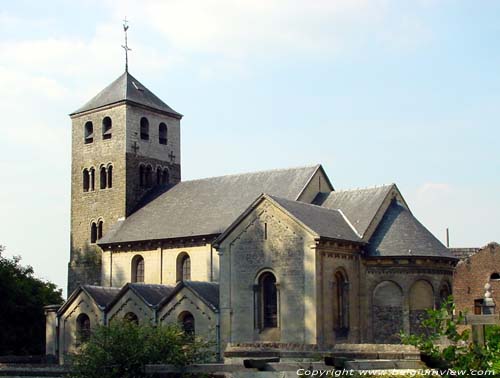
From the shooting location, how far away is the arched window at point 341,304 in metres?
35.6

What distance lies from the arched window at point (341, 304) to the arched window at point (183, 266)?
9.87 m

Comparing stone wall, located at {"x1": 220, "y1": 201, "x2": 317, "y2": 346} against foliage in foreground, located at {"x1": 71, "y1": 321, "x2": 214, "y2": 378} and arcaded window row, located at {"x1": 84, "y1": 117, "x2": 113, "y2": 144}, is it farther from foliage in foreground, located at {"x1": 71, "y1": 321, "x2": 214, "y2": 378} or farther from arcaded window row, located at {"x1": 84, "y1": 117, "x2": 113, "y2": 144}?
arcaded window row, located at {"x1": 84, "y1": 117, "x2": 113, "y2": 144}

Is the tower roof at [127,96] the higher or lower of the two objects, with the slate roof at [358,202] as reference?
higher

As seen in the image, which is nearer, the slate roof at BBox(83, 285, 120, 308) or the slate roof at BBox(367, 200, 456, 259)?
the slate roof at BBox(367, 200, 456, 259)

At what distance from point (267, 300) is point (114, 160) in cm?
1843

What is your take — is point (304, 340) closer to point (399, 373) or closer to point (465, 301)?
point (465, 301)

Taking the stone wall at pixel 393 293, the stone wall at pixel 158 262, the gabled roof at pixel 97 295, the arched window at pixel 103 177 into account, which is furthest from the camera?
the arched window at pixel 103 177

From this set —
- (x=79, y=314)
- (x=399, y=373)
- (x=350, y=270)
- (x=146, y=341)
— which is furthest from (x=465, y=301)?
(x=399, y=373)

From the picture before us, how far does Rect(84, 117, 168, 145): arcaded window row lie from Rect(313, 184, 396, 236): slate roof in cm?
1416

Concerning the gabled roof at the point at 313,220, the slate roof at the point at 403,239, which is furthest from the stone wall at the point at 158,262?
the slate roof at the point at 403,239

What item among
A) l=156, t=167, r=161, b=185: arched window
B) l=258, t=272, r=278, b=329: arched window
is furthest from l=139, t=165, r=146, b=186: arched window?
l=258, t=272, r=278, b=329: arched window

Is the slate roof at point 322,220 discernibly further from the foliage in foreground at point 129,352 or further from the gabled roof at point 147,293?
the foliage in foreground at point 129,352

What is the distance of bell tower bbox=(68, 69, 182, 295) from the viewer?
1941 inches

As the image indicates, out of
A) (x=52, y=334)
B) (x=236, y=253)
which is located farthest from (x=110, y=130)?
(x=236, y=253)
